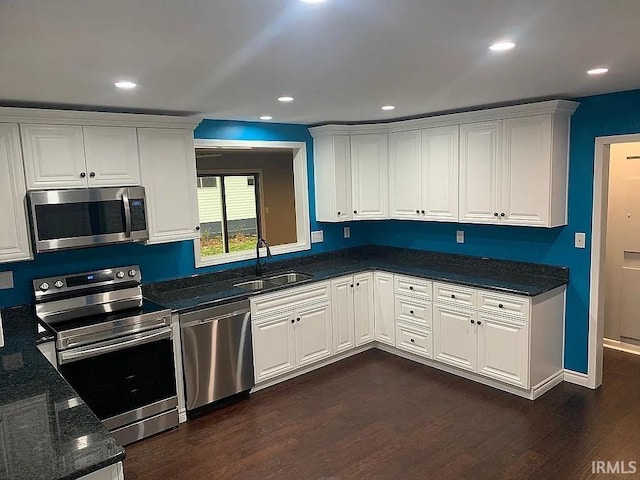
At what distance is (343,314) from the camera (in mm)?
4621

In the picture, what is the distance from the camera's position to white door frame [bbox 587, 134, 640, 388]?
366 centimetres

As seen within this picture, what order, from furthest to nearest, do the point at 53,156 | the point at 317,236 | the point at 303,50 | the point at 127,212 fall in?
the point at 317,236
the point at 127,212
the point at 53,156
the point at 303,50

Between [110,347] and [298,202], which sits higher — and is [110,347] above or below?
below

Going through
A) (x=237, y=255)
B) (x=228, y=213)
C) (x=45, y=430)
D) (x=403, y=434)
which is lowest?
(x=403, y=434)

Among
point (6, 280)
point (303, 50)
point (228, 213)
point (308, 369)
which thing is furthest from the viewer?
point (228, 213)

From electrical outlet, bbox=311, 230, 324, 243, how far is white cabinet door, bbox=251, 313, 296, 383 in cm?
116

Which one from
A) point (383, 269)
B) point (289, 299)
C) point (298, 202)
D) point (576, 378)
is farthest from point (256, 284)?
point (576, 378)

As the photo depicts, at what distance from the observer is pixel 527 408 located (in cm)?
A: 358

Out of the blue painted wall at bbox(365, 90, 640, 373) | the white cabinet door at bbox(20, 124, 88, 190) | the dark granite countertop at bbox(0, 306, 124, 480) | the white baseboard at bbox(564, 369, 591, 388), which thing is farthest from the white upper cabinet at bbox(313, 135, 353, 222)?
the dark granite countertop at bbox(0, 306, 124, 480)

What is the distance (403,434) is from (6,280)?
117 inches

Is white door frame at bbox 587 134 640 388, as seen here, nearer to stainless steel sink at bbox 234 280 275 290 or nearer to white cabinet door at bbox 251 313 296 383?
white cabinet door at bbox 251 313 296 383

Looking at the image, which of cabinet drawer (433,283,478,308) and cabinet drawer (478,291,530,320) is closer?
cabinet drawer (478,291,530,320)

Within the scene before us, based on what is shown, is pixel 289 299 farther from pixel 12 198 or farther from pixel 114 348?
pixel 12 198

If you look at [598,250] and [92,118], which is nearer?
[92,118]
